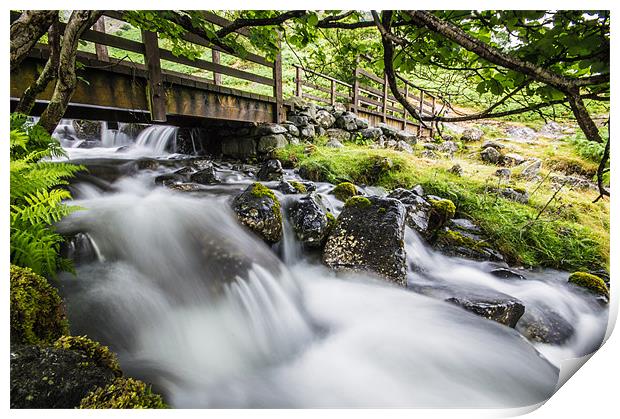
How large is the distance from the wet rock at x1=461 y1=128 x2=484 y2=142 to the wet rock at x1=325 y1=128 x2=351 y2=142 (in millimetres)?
2793

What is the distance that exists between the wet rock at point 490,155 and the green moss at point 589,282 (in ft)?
9.42

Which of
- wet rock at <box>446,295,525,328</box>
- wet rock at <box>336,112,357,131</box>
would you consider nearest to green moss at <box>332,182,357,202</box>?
wet rock at <box>446,295,525,328</box>

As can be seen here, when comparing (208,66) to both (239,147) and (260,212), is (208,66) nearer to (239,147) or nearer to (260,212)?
(239,147)

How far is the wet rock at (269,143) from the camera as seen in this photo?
6086mm

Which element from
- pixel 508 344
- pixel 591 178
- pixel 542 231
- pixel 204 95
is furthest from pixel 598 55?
pixel 204 95

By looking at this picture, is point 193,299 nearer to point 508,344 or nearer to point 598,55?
point 508,344

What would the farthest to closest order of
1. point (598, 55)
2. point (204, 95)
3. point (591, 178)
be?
1. point (204, 95)
2. point (591, 178)
3. point (598, 55)

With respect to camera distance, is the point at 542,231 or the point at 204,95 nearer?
the point at 542,231

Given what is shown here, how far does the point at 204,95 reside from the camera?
452 centimetres

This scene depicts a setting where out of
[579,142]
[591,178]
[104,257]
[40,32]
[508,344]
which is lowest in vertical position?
[508,344]

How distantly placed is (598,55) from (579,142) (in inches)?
34.3

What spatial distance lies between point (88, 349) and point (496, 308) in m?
2.70

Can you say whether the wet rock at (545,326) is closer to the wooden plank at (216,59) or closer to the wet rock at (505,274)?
the wet rock at (505,274)

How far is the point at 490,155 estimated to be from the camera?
5711 mm
